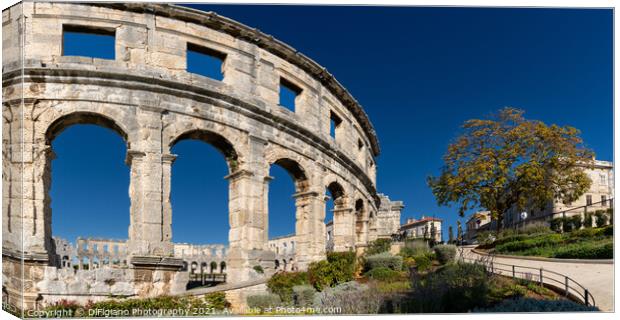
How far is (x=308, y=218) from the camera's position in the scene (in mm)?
18781

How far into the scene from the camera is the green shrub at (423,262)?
16844mm

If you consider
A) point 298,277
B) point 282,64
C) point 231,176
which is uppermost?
point 282,64

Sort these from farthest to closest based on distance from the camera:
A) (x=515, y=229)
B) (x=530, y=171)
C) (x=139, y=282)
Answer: (x=515, y=229), (x=530, y=171), (x=139, y=282)

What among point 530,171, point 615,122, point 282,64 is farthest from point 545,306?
point 282,64

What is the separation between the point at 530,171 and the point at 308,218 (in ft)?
24.9

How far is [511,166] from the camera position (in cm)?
1562

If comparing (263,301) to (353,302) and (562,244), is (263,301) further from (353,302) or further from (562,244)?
(562,244)

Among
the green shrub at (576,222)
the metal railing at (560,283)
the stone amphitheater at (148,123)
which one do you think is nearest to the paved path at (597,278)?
the metal railing at (560,283)

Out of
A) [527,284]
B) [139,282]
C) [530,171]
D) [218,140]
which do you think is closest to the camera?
[527,284]

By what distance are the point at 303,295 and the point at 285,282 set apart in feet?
5.95

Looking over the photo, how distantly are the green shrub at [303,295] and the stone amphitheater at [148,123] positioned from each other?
1.70m

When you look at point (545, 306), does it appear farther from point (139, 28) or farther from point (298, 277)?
point (139, 28)

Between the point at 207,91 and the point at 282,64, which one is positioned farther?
the point at 282,64

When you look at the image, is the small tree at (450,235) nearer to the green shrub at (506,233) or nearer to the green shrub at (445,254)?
the green shrub at (506,233)
